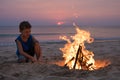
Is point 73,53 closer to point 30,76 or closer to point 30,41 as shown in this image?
point 30,41

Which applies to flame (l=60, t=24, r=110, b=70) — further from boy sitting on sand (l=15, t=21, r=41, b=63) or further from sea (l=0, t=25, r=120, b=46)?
sea (l=0, t=25, r=120, b=46)

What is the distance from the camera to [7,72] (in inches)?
248

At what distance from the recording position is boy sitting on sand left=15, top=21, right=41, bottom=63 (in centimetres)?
711

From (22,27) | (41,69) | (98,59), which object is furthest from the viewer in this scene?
(98,59)

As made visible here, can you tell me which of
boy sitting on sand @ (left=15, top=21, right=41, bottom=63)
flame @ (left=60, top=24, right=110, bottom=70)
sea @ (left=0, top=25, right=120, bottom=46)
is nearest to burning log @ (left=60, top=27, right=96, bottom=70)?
flame @ (left=60, top=24, right=110, bottom=70)

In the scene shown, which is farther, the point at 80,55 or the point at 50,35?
the point at 50,35

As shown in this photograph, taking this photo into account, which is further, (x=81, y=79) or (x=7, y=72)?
(x=7, y=72)

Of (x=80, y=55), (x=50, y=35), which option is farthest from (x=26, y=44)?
(x=50, y=35)

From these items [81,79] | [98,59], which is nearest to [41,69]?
[81,79]

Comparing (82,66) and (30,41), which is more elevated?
(30,41)

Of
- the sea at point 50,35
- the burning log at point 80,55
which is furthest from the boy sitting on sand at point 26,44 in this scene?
the sea at point 50,35

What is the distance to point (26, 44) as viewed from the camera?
7.43 meters

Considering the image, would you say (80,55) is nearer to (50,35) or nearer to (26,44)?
(26,44)

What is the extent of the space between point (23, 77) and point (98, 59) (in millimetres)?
4023
